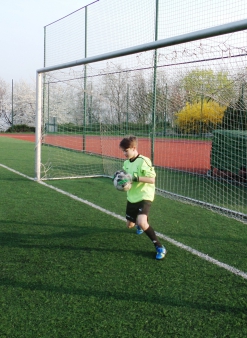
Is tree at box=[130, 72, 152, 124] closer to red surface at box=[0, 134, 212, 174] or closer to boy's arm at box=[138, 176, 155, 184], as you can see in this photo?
red surface at box=[0, 134, 212, 174]

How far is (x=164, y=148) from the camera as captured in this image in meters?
10.4

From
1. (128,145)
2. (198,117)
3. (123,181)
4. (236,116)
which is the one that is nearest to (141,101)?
(198,117)

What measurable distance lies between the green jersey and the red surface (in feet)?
15.7

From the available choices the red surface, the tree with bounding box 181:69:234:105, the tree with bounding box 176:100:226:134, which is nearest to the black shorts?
the tree with bounding box 181:69:234:105

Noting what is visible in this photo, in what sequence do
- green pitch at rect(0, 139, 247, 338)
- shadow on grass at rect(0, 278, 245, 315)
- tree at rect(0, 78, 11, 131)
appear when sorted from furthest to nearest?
tree at rect(0, 78, 11, 131) < shadow on grass at rect(0, 278, 245, 315) < green pitch at rect(0, 139, 247, 338)

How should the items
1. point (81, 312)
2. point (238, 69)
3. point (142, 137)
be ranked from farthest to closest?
point (142, 137), point (238, 69), point (81, 312)

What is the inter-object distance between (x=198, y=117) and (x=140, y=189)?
12.8ft

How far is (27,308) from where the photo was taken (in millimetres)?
3119

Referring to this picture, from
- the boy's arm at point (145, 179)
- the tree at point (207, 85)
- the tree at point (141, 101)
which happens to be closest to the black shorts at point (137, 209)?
the boy's arm at point (145, 179)

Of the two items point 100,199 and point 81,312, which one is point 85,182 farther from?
point 81,312

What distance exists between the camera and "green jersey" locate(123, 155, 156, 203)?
14.3ft

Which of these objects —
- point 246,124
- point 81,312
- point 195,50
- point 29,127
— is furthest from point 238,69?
point 29,127

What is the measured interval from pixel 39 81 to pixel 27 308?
22.2 feet

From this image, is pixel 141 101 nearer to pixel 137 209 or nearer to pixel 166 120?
pixel 166 120
